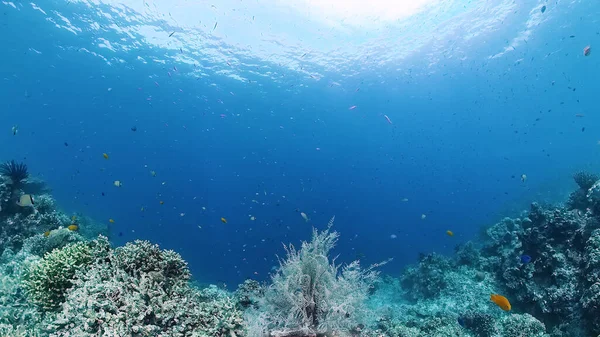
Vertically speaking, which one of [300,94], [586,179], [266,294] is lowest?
[266,294]

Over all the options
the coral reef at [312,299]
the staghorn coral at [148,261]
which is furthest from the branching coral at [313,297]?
the staghorn coral at [148,261]

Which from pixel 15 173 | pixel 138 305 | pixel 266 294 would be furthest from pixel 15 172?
pixel 266 294

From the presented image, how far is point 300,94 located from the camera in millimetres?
43906

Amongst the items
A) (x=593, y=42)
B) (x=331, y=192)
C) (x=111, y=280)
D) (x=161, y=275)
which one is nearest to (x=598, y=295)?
(x=161, y=275)

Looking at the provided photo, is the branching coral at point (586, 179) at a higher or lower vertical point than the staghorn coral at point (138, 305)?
higher

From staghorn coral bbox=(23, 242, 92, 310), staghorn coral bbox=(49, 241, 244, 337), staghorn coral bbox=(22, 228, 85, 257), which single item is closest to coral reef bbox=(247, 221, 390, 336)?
staghorn coral bbox=(49, 241, 244, 337)

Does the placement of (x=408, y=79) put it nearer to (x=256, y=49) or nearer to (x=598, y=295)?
(x=256, y=49)

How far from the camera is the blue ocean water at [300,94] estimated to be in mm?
27844

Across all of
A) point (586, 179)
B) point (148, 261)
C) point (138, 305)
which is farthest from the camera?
point (586, 179)

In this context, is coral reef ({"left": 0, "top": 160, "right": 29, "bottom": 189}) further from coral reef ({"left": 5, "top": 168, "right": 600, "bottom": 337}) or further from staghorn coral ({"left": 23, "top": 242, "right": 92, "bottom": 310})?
staghorn coral ({"left": 23, "top": 242, "right": 92, "bottom": 310})

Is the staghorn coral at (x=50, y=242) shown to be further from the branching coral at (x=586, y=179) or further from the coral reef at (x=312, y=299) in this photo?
the branching coral at (x=586, y=179)

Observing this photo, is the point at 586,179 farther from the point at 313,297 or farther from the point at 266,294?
the point at 266,294

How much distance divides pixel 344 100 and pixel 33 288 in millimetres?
44561

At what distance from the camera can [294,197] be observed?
107 m
